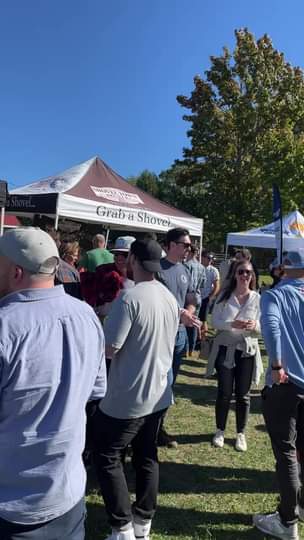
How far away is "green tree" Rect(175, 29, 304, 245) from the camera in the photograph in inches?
976

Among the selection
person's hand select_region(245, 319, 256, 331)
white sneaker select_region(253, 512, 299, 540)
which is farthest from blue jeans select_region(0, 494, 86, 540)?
person's hand select_region(245, 319, 256, 331)

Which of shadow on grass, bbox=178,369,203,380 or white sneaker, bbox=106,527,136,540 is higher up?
white sneaker, bbox=106,527,136,540

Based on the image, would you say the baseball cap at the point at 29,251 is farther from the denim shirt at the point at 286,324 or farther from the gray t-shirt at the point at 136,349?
the denim shirt at the point at 286,324

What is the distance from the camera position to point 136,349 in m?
2.45

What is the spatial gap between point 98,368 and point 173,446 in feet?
9.17

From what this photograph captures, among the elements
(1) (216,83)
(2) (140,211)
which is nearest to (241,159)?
(1) (216,83)

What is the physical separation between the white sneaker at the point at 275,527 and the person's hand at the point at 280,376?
95cm

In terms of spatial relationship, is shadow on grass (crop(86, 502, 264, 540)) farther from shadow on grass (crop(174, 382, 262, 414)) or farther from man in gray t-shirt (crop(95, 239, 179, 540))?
shadow on grass (crop(174, 382, 262, 414))

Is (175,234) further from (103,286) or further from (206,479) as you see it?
(206,479)

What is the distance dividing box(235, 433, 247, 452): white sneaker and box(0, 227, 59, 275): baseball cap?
3.44 meters

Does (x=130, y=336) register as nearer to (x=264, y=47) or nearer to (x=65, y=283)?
(x=65, y=283)

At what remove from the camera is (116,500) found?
7.97ft

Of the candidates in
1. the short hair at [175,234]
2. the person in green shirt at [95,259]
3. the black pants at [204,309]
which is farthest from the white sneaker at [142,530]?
the black pants at [204,309]

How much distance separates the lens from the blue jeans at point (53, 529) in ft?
4.49
